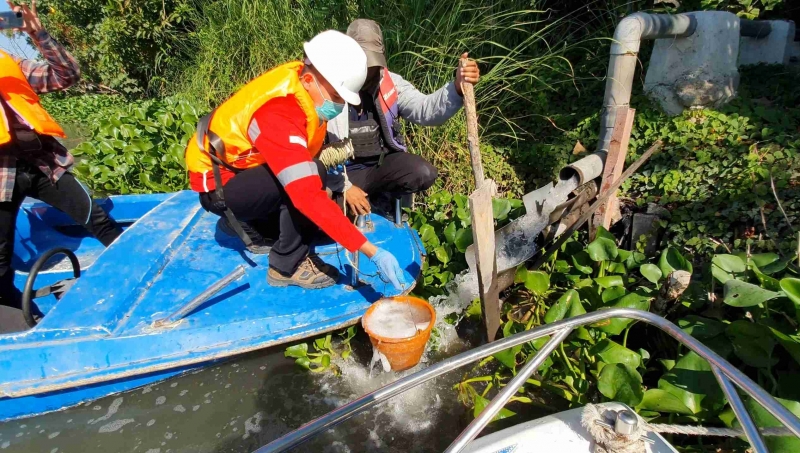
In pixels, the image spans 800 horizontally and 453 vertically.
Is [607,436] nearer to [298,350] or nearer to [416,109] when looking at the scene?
[298,350]

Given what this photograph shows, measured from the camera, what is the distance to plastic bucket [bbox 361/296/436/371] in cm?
200

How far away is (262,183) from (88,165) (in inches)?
108

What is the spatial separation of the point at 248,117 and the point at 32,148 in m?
1.39

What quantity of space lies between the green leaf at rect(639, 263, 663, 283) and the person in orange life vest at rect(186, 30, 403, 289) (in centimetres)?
127

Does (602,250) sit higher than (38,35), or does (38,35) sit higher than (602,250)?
(38,35)

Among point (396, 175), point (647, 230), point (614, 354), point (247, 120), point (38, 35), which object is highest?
point (38, 35)

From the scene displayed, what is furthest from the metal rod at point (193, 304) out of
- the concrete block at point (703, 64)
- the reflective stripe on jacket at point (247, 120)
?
the concrete block at point (703, 64)

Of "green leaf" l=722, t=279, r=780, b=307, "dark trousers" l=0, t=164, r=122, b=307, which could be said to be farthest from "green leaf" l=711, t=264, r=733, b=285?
"dark trousers" l=0, t=164, r=122, b=307

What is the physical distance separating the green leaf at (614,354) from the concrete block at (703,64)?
2251 millimetres

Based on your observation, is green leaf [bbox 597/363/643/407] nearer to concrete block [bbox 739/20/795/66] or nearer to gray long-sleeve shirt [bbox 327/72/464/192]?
gray long-sleeve shirt [bbox 327/72/464/192]

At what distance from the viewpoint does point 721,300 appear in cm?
215

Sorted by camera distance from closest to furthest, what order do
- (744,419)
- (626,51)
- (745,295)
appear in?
(744,419) < (745,295) < (626,51)

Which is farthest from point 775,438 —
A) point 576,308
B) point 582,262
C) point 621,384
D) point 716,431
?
point 582,262

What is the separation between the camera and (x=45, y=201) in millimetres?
2840
